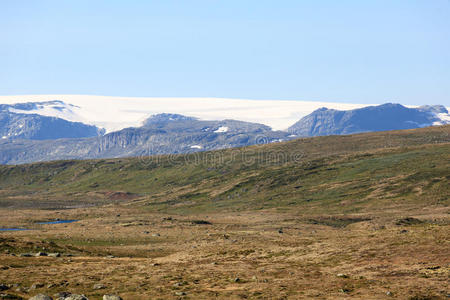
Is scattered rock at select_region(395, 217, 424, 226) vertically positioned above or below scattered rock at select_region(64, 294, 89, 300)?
below

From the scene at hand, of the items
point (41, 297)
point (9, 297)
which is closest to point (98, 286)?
point (41, 297)

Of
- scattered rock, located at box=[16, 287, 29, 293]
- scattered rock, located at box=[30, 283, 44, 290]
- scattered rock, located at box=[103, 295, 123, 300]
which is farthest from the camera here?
scattered rock, located at box=[30, 283, 44, 290]

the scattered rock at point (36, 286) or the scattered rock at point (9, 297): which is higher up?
the scattered rock at point (9, 297)

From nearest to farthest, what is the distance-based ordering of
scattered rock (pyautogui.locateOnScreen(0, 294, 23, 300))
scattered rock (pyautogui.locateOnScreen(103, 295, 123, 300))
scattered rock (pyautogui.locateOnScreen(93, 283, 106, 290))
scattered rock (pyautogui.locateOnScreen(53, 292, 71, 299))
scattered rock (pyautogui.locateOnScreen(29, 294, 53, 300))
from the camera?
scattered rock (pyautogui.locateOnScreen(29, 294, 53, 300)), scattered rock (pyautogui.locateOnScreen(0, 294, 23, 300)), scattered rock (pyautogui.locateOnScreen(103, 295, 123, 300)), scattered rock (pyautogui.locateOnScreen(53, 292, 71, 299)), scattered rock (pyautogui.locateOnScreen(93, 283, 106, 290))

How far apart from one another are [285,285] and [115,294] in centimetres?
1374

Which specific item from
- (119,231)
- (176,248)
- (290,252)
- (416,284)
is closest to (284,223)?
(119,231)

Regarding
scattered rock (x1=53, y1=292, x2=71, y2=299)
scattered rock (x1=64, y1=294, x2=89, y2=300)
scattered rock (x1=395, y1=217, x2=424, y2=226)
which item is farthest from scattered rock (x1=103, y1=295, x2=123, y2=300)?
scattered rock (x1=395, y1=217, x2=424, y2=226)

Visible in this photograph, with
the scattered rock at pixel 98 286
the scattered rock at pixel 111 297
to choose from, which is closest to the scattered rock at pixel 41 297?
the scattered rock at pixel 111 297

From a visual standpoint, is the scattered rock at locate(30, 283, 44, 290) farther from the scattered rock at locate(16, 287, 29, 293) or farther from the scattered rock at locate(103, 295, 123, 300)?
the scattered rock at locate(103, 295, 123, 300)

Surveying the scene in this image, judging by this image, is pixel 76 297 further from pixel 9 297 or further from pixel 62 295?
pixel 9 297

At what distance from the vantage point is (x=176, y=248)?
83.2 metres

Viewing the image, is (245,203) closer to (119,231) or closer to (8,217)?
(8,217)

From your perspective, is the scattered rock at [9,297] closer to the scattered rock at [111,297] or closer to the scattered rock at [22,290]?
the scattered rock at [22,290]

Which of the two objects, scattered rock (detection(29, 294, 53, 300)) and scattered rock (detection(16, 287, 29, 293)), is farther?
scattered rock (detection(16, 287, 29, 293))
